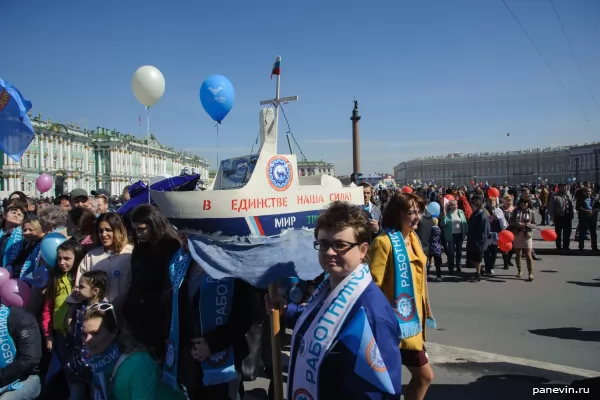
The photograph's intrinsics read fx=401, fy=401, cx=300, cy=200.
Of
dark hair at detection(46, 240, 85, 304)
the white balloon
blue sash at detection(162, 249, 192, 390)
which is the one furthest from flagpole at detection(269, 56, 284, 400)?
the white balloon

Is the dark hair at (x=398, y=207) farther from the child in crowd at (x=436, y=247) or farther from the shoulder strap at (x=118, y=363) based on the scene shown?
the child in crowd at (x=436, y=247)

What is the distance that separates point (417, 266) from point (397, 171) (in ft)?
601

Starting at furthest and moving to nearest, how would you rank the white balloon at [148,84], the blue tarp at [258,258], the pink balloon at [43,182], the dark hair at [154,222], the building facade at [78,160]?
the building facade at [78,160] < the pink balloon at [43,182] < the white balloon at [148,84] < the dark hair at [154,222] < the blue tarp at [258,258]

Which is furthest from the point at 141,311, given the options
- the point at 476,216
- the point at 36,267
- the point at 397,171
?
the point at 397,171

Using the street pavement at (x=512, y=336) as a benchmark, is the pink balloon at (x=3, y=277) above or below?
above

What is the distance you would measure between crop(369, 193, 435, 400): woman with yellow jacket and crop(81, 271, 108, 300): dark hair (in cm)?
213

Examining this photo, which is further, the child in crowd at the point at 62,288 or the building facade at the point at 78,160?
the building facade at the point at 78,160

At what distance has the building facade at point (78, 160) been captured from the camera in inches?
2499

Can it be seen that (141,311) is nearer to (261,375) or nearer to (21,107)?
(261,375)

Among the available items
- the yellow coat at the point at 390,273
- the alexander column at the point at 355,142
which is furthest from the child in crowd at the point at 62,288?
the alexander column at the point at 355,142

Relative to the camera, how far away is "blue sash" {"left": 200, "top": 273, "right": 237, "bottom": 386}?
2.50m

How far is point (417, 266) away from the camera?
2.96 meters

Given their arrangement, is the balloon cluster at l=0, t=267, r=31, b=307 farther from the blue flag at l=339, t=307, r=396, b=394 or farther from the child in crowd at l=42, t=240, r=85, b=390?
the blue flag at l=339, t=307, r=396, b=394

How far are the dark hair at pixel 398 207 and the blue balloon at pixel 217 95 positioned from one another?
4002 millimetres
